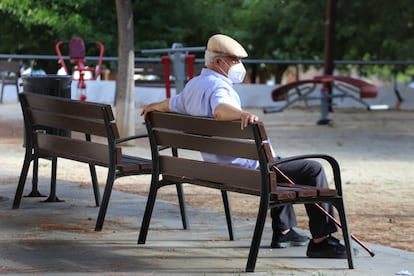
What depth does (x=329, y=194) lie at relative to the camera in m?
6.81

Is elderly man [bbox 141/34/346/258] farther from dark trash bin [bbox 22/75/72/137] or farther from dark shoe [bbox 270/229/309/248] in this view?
dark trash bin [bbox 22/75/72/137]

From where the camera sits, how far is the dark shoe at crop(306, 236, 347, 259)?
23.3ft

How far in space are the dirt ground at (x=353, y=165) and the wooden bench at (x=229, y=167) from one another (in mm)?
1308

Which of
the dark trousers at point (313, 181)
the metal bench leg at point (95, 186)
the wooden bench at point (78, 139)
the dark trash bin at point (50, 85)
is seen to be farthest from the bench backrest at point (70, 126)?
the dark trousers at point (313, 181)

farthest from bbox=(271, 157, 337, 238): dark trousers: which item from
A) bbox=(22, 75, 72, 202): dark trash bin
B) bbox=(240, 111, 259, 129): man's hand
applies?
bbox=(22, 75, 72, 202): dark trash bin

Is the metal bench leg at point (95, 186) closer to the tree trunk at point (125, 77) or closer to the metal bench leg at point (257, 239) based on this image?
the metal bench leg at point (257, 239)

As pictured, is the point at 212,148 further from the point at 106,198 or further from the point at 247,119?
the point at 106,198

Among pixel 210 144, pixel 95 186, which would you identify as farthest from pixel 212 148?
pixel 95 186

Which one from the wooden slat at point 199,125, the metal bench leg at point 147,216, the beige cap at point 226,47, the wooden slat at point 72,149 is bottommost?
the metal bench leg at point 147,216

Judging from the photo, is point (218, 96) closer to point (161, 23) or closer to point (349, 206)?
point (349, 206)

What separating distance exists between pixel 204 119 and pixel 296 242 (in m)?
1.12

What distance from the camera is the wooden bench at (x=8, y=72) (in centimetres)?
2364

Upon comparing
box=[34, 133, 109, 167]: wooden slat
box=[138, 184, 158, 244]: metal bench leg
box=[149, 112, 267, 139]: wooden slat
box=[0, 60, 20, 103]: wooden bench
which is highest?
box=[149, 112, 267, 139]: wooden slat

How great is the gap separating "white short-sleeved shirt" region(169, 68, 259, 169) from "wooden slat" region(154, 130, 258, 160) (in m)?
0.11
